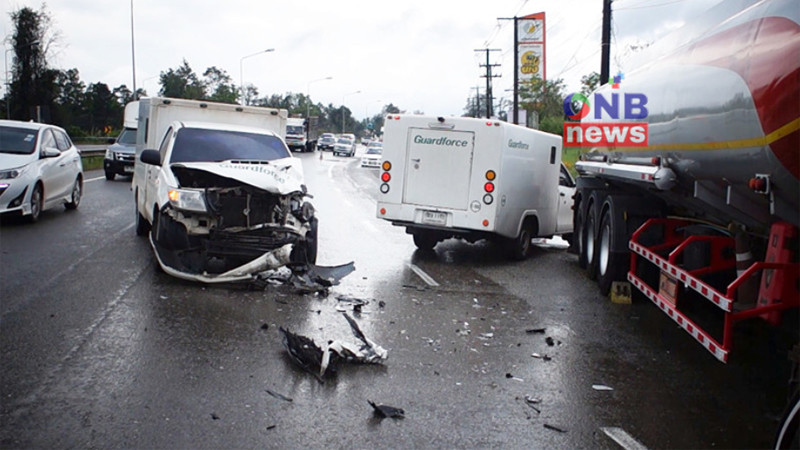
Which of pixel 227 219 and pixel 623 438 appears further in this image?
pixel 227 219

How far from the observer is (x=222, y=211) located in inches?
384

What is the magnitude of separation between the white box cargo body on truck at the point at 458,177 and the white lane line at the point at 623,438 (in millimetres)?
7054

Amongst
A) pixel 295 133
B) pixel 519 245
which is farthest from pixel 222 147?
pixel 295 133

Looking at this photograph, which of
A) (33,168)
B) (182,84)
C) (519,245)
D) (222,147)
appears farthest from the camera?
(182,84)

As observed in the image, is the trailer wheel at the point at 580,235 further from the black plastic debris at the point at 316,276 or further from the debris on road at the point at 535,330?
the debris on road at the point at 535,330

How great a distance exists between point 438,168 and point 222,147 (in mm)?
3469

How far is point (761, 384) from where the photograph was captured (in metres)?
6.44

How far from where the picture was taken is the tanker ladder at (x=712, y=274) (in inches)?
208

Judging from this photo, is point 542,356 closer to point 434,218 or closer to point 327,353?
point 327,353

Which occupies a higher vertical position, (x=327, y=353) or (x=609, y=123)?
(x=609, y=123)

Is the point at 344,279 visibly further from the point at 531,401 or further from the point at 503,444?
the point at 503,444

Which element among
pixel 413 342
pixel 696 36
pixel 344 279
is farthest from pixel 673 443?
pixel 344 279

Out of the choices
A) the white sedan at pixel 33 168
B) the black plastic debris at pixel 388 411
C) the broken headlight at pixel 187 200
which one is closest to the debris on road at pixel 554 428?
the black plastic debris at pixel 388 411

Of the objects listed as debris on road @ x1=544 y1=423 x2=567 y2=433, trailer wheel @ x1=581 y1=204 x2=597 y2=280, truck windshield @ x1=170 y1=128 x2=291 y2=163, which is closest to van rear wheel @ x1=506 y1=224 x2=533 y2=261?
trailer wheel @ x1=581 y1=204 x2=597 y2=280
